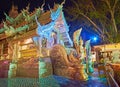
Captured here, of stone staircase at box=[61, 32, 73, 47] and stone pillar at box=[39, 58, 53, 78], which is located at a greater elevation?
stone staircase at box=[61, 32, 73, 47]

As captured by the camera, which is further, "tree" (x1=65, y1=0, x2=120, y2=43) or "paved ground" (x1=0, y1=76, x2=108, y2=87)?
"tree" (x1=65, y1=0, x2=120, y2=43)

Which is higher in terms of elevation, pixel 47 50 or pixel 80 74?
pixel 47 50

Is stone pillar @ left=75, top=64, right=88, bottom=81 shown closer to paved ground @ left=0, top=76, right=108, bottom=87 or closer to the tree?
paved ground @ left=0, top=76, right=108, bottom=87

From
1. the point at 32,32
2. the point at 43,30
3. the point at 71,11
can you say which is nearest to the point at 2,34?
the point at 32,32

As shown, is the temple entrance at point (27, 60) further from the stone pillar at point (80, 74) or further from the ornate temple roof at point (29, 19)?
the stone pillar at point (80, 74)

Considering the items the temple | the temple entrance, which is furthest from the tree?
the temple entrance

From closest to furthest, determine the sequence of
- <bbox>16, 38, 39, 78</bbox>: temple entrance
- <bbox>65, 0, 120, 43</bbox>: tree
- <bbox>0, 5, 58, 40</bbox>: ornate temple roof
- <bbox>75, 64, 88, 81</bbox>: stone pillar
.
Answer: <bbox>75, 64, 88, 81</bbox>: stone pillar, <bbox>16, 38, 39, 78</bbox>: temple entrance, <bbox>0, 5, 58, 40</bbox>: ornate temple roof, <bbox>65, 0, 120, 43</bbox>: tree

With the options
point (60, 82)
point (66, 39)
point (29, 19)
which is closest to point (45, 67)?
point (60, 82)

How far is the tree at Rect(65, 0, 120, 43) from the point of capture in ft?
73.2

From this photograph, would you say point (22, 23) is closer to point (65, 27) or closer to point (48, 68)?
point (65, 27)

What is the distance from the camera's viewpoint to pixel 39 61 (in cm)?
1337

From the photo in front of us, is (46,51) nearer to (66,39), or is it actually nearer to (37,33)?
(37,33)

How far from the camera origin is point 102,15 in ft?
76.7

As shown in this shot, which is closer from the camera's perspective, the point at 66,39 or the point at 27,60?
the point at 27,60
